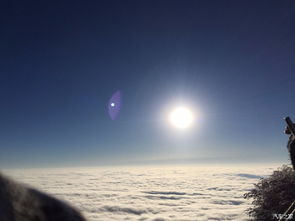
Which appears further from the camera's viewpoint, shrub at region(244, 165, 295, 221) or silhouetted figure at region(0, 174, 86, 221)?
shrub at region(244, 165, 295, 221)

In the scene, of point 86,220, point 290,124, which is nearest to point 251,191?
point 290,124

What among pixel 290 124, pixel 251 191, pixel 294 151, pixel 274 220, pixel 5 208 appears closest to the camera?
pixel 5 208

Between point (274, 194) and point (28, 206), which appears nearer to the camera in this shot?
point (28, 206)

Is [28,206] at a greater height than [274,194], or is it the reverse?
[28,206]

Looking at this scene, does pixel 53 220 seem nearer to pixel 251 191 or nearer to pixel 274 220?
pixel 274 220
